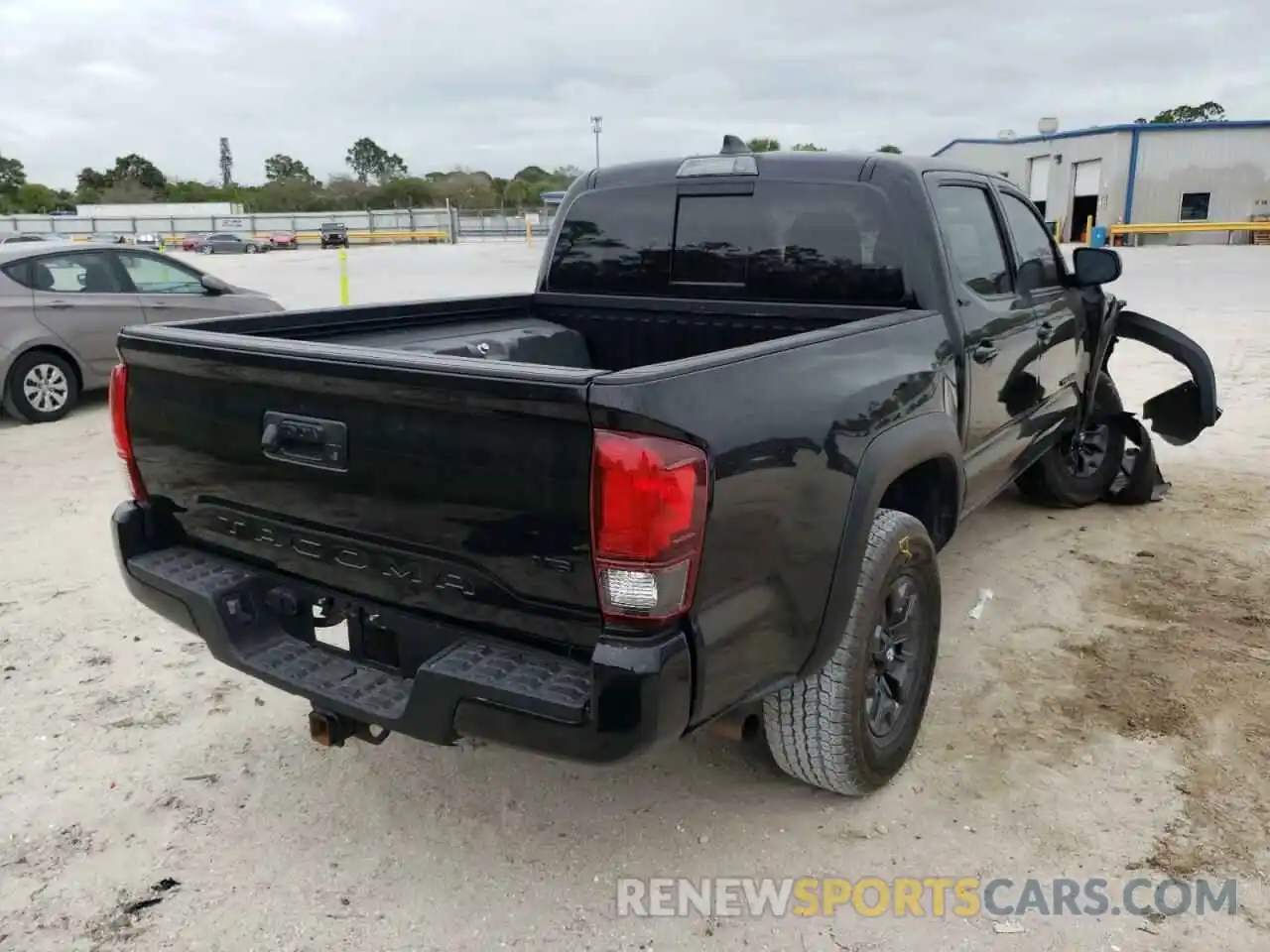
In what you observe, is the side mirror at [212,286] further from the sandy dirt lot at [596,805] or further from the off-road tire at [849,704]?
the off-road tire at [849,704]

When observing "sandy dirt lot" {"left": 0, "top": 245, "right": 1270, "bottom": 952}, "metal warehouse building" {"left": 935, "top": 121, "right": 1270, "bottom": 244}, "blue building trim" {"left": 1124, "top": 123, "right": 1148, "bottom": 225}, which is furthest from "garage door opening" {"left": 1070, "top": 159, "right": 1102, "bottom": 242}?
"sandy dirt lot" {"left": 0, "top": 245, "right": 1270, "bottom": 952}

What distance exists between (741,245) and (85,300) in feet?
22.8

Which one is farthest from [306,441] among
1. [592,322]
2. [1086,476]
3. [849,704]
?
[1086,476]

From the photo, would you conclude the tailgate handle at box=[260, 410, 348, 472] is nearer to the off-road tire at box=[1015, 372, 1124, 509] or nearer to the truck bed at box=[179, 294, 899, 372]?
the truck bed at box=[179, 294, 899, 372]

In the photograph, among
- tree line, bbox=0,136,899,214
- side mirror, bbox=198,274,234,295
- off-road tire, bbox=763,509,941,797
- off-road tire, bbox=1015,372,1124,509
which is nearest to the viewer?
off-road tire, bbox=763,509,941,797

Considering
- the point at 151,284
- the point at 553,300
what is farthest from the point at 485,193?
the point at 553,300

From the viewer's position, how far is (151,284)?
9000mm

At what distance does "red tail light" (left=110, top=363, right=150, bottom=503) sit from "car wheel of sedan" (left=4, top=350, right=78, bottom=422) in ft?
20.3

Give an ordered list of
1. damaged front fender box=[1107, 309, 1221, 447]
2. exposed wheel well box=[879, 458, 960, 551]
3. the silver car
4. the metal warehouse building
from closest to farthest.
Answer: exposed wheel well box=[879, 458, 960, 551], damaged front fender box=[1107, 309, 1221, 447], the silver car, the metal warehouse building

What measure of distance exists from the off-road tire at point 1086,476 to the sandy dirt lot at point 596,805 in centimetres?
115

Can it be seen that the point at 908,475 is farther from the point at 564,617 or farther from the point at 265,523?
the point at 265,523

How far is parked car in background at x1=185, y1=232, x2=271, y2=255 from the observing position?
48094 millimetres

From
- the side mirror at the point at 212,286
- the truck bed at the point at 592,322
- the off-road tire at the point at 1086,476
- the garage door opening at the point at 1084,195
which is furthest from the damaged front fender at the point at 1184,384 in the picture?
the garage door opening at the point at 1084,195

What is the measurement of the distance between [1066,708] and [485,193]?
86.4 metres
